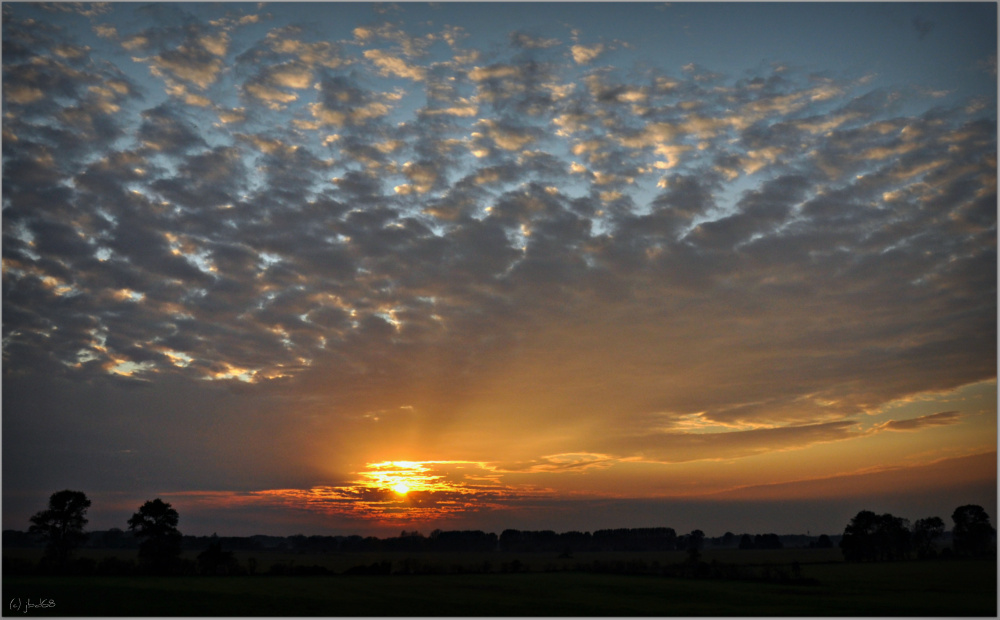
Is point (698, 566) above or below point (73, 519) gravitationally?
below

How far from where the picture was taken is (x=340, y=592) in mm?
65125

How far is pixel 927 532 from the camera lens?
15138 centimetres

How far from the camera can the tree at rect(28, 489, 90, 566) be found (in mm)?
87812

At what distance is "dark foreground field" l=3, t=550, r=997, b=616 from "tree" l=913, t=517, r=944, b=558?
220 ft

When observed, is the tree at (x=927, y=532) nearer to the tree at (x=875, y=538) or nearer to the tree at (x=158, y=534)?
the tree at (x=875, y=538)

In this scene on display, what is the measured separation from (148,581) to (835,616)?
69221 millimetres

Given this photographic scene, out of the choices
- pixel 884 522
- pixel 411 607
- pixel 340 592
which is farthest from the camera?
pixel 884 522

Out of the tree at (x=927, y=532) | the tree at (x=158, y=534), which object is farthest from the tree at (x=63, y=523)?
the tree at (x=927, y=532)

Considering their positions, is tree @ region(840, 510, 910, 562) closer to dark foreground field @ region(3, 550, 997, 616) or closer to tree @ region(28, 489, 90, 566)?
dark foreground field @ region(3, 550, 997, 616)

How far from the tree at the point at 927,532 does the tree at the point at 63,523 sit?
164158mm

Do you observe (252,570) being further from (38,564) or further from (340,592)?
(340,592)

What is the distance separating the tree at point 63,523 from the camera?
288 feet

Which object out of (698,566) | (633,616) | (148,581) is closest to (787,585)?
(698,566)

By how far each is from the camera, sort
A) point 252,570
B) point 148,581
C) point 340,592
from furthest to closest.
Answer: point 252,570, point 148,581, point 340,592
